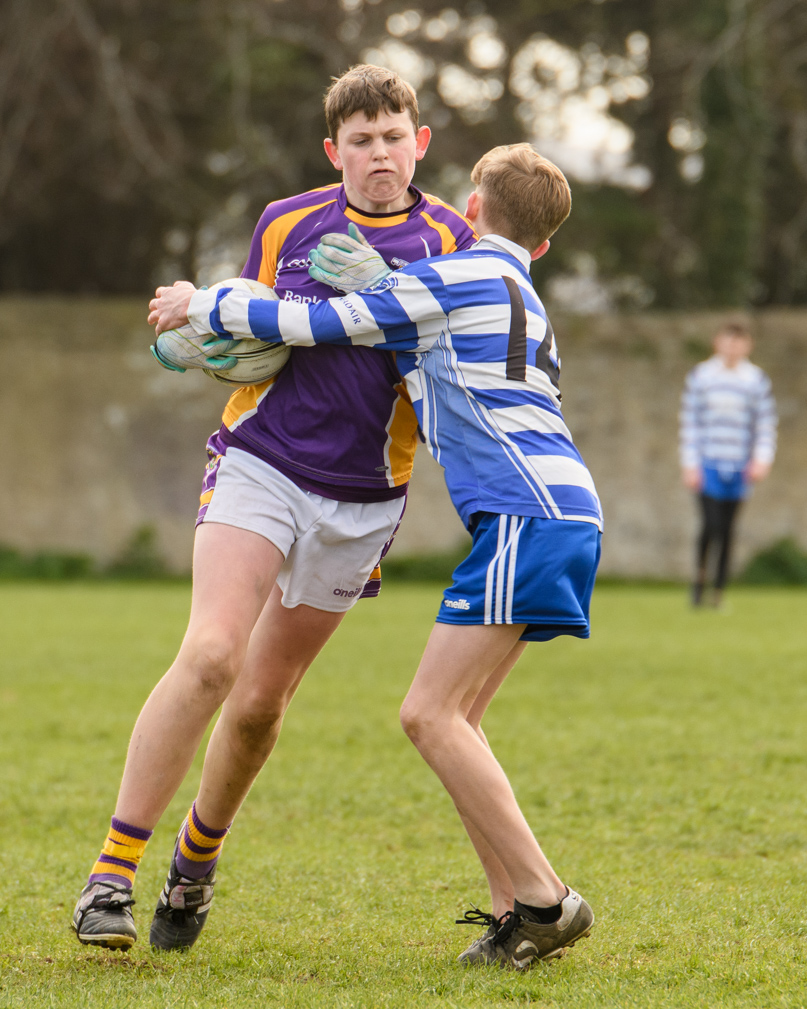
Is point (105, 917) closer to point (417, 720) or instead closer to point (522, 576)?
point (417, 720)

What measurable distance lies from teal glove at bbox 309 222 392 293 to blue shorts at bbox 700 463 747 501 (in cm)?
833

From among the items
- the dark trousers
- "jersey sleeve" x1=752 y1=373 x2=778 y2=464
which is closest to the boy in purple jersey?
"jersey sleeve" x1=752 y1=373 x2=778 y2=464

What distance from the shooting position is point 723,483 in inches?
426

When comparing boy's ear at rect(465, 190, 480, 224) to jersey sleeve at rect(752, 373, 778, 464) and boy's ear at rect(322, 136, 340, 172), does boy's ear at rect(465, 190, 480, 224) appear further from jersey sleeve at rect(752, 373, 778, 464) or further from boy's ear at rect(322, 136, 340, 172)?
jersey sleeve at rect(752, 373, 778, 464)

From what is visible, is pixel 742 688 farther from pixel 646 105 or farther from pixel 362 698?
pixel 646 105

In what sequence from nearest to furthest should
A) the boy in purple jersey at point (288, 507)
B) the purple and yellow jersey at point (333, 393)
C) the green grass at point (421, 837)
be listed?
the green grass at point (421, 837), the boy in purple jersey at point (288, 507), the purple and yellow jersey at point (333, 393)

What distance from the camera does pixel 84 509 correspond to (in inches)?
550

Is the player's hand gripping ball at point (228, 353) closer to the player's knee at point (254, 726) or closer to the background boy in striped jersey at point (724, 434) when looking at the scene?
the player's knee at point (254, 726)

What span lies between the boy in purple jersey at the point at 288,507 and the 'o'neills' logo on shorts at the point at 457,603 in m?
0.40

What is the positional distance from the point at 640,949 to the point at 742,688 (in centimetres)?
401

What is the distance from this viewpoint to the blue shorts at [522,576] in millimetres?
2684

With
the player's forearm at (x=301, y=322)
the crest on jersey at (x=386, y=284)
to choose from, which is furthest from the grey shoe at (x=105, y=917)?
the crest on jersey at (x=386, y=284)

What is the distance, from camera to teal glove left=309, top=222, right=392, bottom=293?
2902 millimetres

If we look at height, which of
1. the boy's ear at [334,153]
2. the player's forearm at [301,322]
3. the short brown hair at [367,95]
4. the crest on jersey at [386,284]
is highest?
the short brown hair at [367,95]
